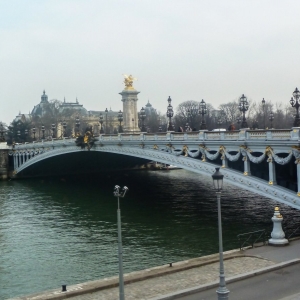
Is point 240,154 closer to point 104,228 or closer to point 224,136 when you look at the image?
point 224,136

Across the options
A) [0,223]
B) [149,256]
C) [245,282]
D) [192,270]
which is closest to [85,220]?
[0,223]

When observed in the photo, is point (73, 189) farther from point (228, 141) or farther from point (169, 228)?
point (228, 141)

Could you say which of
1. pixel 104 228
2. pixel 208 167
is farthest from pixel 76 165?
pixel 208 167

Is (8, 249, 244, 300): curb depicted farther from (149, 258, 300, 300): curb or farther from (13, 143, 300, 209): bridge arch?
(13, 143, 300, 209): bridge arch

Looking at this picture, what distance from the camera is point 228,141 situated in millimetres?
24578

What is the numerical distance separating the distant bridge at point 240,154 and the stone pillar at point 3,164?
1128 inches

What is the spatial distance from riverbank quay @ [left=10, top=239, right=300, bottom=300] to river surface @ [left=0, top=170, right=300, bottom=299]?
3.14 metres

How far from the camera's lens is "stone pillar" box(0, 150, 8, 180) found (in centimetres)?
6296

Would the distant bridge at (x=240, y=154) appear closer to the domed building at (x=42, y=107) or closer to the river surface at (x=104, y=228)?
the river surface at (x=104, y=228)

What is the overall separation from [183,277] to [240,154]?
10097 millimetres

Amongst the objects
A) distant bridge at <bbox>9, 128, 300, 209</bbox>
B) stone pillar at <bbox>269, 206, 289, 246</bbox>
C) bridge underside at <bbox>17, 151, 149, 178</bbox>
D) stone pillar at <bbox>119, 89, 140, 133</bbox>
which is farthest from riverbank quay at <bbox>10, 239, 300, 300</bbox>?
stone pillar at <bbox>119, 89, 140, 133</bbox>

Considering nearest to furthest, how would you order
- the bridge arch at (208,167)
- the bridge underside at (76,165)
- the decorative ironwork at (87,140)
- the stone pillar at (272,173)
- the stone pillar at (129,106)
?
the bridge arch at (208,167) → the stone pillar at (272,173) → the decorative ironwork at (87,140) → the bridge underside at (76,165) → the stone pillar at (129,106)

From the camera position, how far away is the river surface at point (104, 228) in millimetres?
19688

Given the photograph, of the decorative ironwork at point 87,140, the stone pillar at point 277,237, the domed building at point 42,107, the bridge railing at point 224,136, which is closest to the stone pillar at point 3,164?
the decorative ironwork at point 87,140
